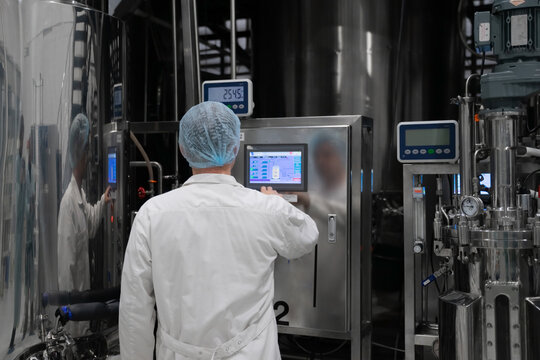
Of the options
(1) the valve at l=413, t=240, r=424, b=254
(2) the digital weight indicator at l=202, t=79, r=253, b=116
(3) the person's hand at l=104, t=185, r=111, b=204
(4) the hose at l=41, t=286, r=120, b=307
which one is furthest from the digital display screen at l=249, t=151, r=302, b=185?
(4) the hose at l=41, t=286, r=120, b=307

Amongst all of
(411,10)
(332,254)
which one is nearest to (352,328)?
(332,254)

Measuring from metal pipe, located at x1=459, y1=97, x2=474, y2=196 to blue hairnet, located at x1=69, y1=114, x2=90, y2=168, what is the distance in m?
1.49

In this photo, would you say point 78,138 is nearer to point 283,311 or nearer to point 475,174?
point 283,311

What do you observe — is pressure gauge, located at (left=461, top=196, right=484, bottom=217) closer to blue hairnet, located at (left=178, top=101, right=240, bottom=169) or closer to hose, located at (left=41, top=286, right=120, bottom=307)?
blue hairnet, located at (left=178, top=101, right=240, bottom=169)

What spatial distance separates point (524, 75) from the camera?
2.28 metres

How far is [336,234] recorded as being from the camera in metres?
2.71

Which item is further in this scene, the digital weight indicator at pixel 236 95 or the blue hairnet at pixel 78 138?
the digital weight indicator at pixel 236 95

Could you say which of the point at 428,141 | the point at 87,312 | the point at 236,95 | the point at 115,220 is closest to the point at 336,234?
the point at 428,141

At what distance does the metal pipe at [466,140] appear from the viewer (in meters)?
2.48

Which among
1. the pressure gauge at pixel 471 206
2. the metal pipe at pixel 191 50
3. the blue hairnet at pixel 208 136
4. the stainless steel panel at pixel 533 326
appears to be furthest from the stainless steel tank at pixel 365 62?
the blue hairnet at pixel 208 136

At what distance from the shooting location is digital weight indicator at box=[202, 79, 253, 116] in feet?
9.29

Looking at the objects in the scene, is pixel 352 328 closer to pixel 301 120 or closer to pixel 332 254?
pixel 332 254

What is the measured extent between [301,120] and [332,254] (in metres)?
0.62

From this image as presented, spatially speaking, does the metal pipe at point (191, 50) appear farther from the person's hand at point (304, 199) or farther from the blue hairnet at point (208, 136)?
the blue hairnet at point (208, 136)
